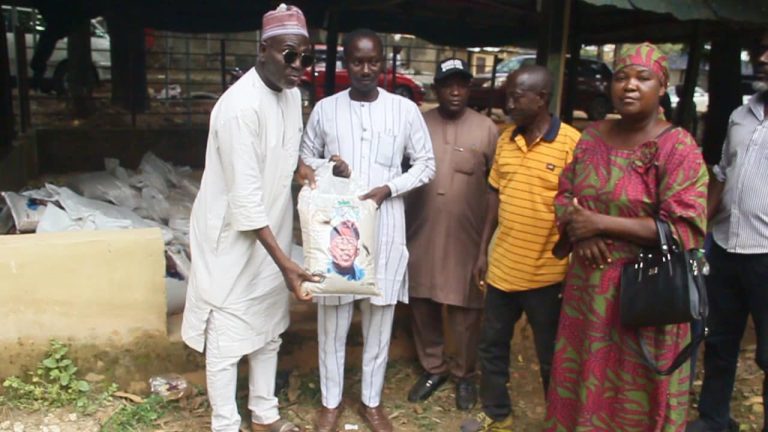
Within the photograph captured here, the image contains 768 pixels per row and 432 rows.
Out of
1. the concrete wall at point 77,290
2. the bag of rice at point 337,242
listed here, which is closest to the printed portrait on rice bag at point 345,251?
the bag of rice at point 337,242

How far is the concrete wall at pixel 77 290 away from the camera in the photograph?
10.3 feet

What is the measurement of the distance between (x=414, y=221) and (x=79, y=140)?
494 centimetres

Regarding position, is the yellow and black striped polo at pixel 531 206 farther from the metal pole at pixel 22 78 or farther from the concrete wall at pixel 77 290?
the metal pole at pixel 22 78

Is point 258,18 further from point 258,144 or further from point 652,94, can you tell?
point 652,94

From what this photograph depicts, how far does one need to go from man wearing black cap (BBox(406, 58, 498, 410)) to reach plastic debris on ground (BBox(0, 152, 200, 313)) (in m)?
1.32

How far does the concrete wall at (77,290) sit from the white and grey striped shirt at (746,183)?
2.60 meters

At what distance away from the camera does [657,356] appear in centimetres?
240

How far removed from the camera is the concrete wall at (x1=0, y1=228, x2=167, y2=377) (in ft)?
10.3

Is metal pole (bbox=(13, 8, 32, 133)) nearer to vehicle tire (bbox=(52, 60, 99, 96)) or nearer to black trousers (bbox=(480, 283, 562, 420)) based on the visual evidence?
Answer: vehicle tire (bbox=(52, 60, 99, 96))

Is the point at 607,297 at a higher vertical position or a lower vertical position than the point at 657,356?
higher

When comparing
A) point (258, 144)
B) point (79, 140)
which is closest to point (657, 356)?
point (258, 144)

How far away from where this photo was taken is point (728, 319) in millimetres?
3107

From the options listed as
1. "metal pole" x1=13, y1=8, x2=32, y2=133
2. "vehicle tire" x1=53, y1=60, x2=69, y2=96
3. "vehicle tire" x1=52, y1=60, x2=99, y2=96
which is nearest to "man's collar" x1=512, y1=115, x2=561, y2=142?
"metal pole" x1=13, y1=8, x2=32, y2=133

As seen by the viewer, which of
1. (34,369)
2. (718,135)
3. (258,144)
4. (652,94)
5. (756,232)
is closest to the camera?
(652,94)
